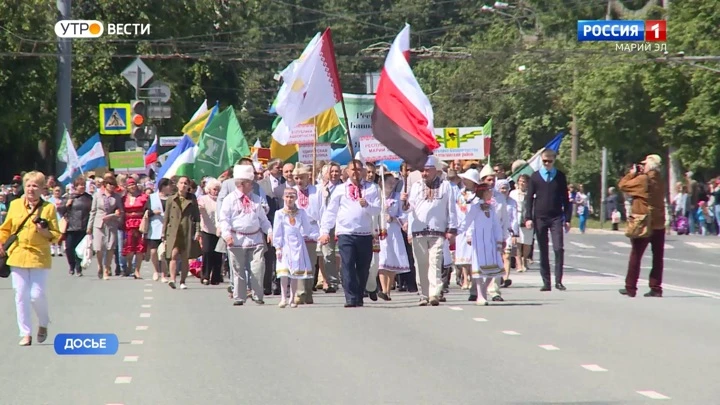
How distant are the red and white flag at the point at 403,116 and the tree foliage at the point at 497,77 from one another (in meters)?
20.6

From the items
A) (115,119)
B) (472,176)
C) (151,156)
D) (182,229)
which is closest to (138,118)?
(115,119)

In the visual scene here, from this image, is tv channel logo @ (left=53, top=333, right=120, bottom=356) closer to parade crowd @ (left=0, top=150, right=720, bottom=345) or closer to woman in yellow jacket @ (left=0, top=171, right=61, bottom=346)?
woman in yellow jacket @ (left=0, top=171, right=61, bottom=346)

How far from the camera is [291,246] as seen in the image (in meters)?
18.5

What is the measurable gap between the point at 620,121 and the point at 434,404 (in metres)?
46.7

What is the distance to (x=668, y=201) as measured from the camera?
54344 mm

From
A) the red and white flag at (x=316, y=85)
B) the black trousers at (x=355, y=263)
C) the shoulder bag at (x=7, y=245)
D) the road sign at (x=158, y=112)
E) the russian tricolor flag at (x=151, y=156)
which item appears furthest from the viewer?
the russian tricolor flag at (x=151, y=156)

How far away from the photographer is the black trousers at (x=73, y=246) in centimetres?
2648

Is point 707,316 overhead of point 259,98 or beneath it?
beneath

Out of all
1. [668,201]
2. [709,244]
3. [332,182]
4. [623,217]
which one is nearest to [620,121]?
[668,201]

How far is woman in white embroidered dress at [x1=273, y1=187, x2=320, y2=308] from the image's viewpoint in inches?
724

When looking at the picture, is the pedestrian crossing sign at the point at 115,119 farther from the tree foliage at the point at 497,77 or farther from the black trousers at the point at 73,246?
the black trousers at the point at 73,246

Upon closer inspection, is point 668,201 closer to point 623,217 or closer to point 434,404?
point 623,217

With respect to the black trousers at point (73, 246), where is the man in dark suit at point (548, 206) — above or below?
above

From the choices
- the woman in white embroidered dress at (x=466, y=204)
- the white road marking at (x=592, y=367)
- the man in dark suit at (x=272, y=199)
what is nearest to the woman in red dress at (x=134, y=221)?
the man in dark suit at (x=272, y=199)
